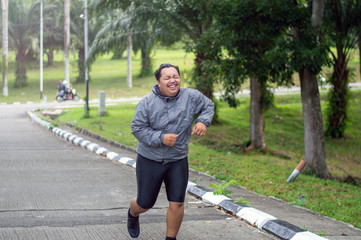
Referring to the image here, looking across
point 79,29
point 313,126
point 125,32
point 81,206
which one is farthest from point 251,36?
point 79,29

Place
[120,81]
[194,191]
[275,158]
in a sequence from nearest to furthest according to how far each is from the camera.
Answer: [194,191] < [275,158] < [120,81]

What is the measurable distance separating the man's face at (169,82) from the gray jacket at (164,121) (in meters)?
0.05

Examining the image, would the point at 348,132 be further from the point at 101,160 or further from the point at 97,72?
the point at 97,72

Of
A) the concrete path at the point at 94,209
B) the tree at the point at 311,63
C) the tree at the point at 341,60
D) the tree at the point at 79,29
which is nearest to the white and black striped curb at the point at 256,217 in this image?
the concrete path at the point at 94,209

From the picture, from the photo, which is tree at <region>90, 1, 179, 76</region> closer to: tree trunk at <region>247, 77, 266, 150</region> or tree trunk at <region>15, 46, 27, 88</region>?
tree trunk at <region>247, 77, 266, 150</region>

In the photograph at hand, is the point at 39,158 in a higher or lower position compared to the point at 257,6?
lower

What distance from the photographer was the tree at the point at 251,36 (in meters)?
11.8

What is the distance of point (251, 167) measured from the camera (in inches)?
462

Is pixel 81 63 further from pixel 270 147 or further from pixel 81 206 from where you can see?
pixel 81 206

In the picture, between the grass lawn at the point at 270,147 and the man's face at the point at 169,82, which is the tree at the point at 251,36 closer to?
the grass lawn at the point at 270,147

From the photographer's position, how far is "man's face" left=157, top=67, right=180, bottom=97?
4.63m

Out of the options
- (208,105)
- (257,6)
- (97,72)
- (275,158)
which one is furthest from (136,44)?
(97,72)

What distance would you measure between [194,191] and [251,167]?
440cm

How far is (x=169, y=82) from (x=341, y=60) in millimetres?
17343
